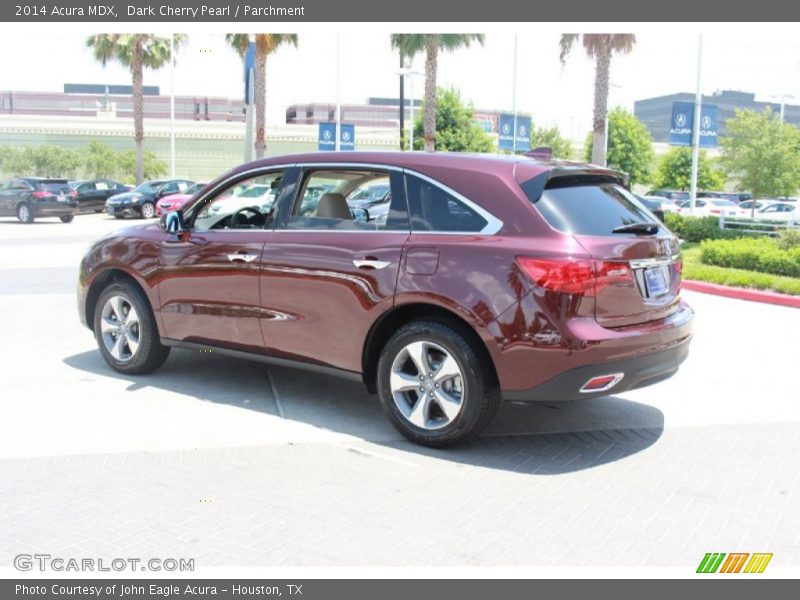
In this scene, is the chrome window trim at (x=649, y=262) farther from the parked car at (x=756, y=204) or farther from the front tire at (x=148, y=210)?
the parked car at (x=756, y=204)

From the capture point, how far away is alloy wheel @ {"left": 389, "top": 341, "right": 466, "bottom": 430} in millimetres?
5094

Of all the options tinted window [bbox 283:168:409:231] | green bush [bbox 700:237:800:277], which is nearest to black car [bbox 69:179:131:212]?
green bush [bbox 700:237:800:277]

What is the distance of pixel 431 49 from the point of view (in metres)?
30.0

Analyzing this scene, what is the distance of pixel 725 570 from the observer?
12.3 feet

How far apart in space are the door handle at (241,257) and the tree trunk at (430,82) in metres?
24.4

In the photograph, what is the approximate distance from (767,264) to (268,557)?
12.5 m

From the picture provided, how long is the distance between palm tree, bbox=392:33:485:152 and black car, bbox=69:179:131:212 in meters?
14.0

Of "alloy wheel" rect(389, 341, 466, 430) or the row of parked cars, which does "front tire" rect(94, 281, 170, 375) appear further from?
the row of parked cars

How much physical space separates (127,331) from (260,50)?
2334 centimetres

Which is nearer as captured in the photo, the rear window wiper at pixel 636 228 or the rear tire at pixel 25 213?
the rear window wiper at pixel 636 228

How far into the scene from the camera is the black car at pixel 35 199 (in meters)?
28.5

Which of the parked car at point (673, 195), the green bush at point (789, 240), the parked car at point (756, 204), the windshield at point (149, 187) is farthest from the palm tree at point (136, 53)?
the green bush at point (789, 240)

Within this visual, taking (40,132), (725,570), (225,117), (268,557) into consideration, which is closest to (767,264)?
(725,570)
